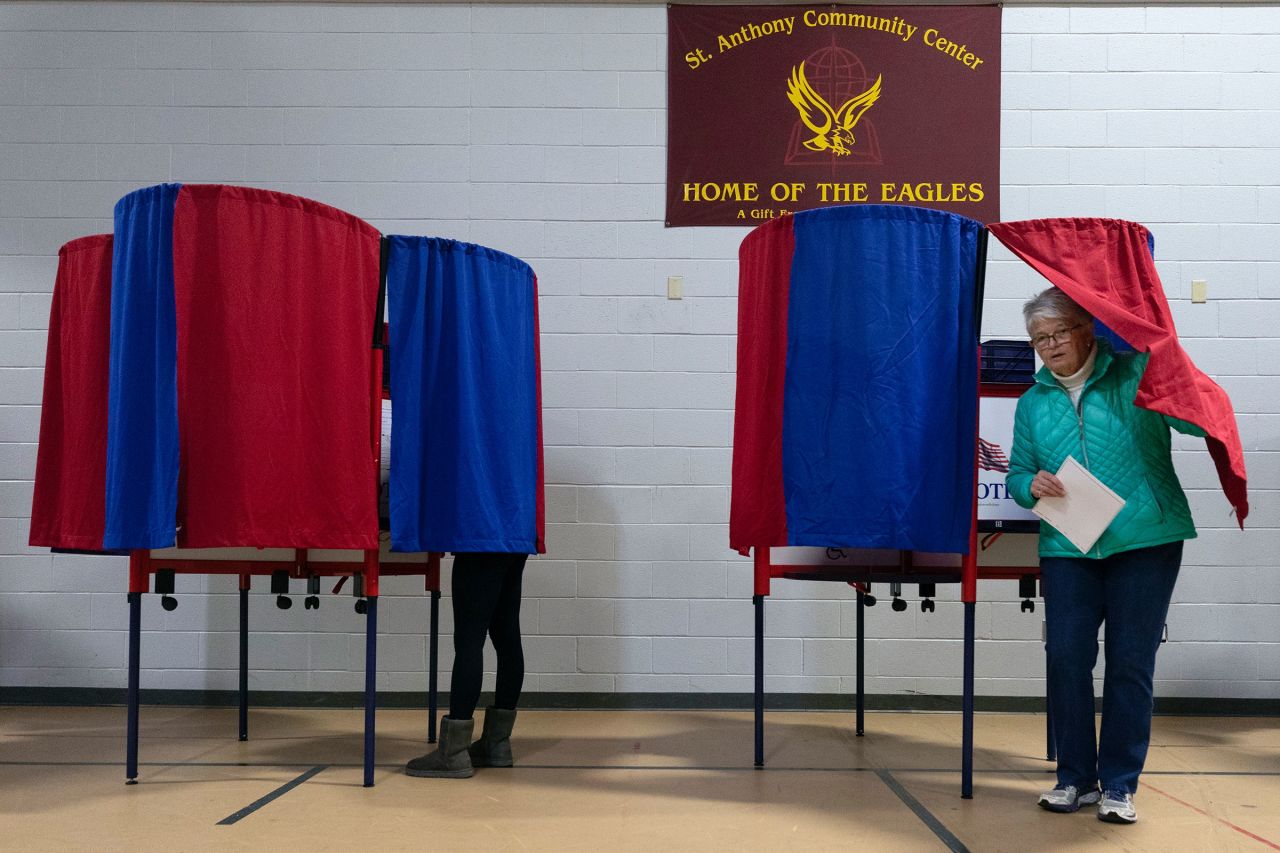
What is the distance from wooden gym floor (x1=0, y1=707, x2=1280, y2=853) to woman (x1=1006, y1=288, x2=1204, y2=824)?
16 cm

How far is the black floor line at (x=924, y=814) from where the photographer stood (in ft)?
7.59

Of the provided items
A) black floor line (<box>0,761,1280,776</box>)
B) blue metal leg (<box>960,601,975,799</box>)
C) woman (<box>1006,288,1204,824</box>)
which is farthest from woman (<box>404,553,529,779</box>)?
woman (<box>1006,288,1204,824</box>)

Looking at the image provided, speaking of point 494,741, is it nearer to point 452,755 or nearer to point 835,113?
point 452,755

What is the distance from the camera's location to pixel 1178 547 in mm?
2523

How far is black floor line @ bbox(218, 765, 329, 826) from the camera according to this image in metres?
2.49

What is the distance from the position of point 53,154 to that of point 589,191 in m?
2.27

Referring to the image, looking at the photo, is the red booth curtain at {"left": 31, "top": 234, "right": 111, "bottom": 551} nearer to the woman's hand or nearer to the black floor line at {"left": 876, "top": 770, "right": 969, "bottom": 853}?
the black floor line at {"left": 876, "top": 770, "right": 969, "bottom": 853}

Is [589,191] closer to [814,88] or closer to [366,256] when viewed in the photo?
[814,88]

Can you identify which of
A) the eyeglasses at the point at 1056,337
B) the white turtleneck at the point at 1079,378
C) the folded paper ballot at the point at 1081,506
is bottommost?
the folded paper ballot at the point at 1081,506

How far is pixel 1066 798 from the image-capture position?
261 cm

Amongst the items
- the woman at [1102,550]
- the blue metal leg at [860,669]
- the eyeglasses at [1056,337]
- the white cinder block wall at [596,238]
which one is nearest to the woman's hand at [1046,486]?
the woman at [1102,550]

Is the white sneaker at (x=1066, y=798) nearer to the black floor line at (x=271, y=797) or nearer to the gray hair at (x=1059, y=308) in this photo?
the gray hair at (x=1059, y=308)

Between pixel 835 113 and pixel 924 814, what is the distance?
301 cm

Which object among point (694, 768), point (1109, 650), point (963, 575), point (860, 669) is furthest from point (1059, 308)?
point (860, 669)
